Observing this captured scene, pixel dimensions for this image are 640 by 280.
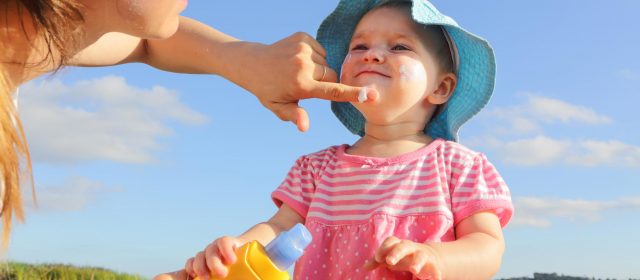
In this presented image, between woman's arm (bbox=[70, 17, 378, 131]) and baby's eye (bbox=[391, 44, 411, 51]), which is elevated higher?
baby's eye (bbox=[391, 44, 411, 51])

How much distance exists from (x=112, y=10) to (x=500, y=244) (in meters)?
1.38

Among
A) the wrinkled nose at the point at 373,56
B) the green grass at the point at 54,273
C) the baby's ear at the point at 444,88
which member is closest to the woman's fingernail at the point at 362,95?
the wrinkled nose at the point at 373,56

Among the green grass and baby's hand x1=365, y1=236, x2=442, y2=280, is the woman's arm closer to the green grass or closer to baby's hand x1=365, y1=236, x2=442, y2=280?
baby's hand x1=365, y1=236, x2=442, y2=280

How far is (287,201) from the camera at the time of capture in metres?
2.68

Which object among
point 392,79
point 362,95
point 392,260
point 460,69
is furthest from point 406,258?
point 460,69

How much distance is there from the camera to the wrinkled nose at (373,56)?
254cm

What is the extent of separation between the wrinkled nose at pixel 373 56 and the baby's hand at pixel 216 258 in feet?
2.75

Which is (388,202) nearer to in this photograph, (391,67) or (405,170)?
(405,170)

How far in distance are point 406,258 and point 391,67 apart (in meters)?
0.74

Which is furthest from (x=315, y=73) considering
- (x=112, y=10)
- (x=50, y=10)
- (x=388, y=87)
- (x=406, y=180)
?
(x=50, y=10)

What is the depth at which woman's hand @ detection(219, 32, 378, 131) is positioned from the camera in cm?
244

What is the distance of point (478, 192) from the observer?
2.44m

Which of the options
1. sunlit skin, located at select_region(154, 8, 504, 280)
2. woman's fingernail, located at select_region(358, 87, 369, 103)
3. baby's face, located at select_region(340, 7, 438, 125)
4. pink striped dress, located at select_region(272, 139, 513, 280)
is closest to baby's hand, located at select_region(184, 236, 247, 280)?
sunlit skin, located at select_region(154, 8, 504, 280)

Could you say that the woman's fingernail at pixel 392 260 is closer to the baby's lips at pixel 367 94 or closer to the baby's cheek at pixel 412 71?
the baby's lips at pixel 367 94
